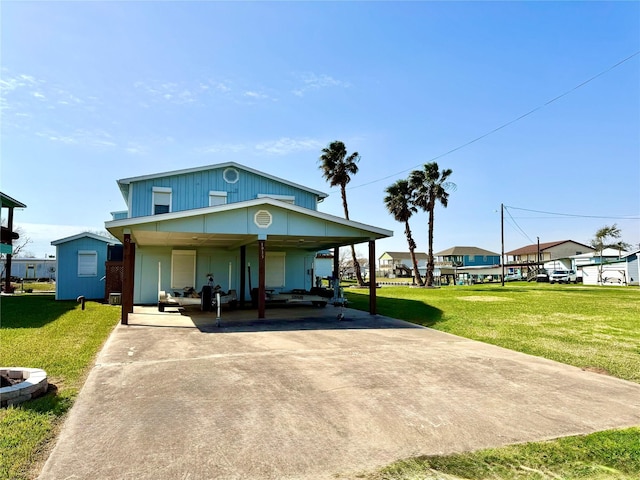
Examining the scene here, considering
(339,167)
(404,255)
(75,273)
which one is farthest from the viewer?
(404,255)

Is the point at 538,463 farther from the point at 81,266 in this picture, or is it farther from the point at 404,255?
the point at 404,255

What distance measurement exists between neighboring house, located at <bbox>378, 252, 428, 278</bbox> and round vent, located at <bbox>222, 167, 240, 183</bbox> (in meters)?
72.7

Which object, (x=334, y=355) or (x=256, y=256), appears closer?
(x=334, y=355)

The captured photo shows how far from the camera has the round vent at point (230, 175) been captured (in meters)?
19.3

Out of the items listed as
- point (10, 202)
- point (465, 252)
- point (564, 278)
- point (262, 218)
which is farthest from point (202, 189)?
point (465, 252)

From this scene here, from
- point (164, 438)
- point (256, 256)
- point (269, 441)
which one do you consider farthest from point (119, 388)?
point (256, 256)

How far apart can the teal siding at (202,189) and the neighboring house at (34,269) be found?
41717mm

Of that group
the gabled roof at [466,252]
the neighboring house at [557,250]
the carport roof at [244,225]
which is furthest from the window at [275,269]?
the gabled roof at [466,252]

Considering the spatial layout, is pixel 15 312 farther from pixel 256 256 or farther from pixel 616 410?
pixel 616 410

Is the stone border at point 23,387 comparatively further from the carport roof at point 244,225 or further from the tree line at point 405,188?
the tree line at point 405,188

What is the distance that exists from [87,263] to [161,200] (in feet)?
24.2

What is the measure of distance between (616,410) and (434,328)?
23.3ft

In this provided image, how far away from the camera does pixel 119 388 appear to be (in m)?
5.82

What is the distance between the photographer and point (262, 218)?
1326cm
